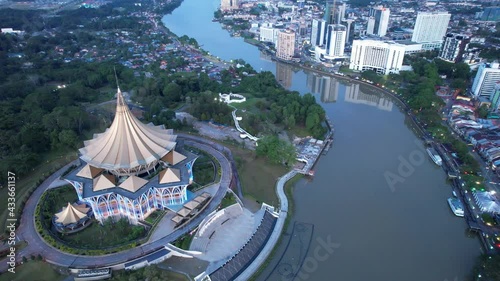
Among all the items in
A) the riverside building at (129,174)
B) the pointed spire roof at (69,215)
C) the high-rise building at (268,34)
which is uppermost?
the riverside building at (129,174)

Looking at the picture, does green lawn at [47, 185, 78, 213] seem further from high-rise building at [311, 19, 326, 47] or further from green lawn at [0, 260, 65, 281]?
high-rise building at [311, 19, 326, 47]

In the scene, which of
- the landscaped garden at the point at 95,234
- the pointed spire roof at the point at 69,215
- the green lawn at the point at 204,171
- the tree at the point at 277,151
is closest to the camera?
the landscaped garden at the point at 95,234

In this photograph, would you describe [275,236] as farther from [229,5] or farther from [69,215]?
[229,5]

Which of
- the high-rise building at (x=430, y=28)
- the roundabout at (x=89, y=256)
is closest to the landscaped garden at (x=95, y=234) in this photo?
the roundabout at (x=89, y=256)

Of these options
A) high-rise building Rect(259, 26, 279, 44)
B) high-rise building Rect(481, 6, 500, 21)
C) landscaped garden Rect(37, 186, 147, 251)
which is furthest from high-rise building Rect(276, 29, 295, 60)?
high-rise building Rect(481, 6, 500, 21)

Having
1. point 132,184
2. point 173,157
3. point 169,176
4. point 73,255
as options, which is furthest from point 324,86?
point 73,255

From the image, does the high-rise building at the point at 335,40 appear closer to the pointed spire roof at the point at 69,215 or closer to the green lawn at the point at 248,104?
the green lawn at the point at 248,104
